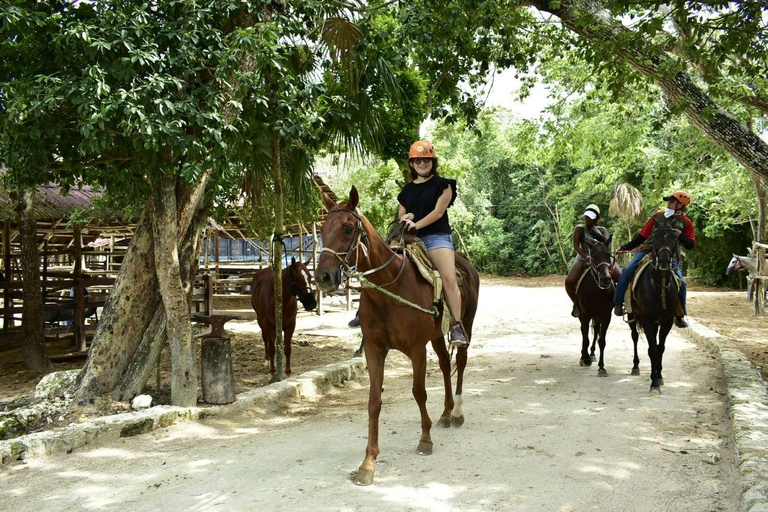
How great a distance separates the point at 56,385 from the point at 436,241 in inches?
188

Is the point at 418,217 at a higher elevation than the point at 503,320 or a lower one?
higher

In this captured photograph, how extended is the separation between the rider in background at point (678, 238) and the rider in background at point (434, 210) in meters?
3.70

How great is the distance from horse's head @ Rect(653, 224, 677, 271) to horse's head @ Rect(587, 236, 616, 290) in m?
1.19

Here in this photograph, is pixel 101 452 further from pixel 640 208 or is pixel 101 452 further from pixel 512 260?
pixel 512 260

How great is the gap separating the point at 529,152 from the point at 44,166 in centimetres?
Result: 1205

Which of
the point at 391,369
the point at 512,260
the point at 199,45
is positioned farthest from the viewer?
the point at 512,260

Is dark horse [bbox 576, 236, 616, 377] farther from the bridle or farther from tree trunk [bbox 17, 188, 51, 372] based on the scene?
tree trunk [bbox 17, 188, 51, 372]

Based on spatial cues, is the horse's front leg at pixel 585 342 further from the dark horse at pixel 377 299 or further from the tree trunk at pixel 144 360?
the tree trunk at pixel 144 360

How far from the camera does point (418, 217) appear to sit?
19.5 feet

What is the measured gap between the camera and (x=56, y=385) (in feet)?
22.6

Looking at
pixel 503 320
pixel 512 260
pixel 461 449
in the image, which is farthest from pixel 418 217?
pixel 512 260

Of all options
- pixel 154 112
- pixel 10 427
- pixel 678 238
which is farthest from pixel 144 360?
pixel 678 238

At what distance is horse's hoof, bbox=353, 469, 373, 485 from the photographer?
456 cm

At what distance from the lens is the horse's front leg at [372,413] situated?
4613 millimetres
